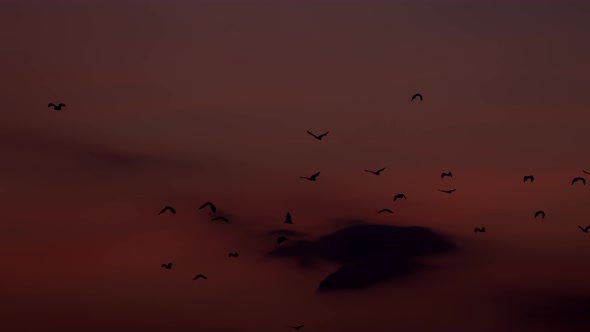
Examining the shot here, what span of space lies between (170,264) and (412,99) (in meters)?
36.6

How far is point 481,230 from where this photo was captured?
6289 inches

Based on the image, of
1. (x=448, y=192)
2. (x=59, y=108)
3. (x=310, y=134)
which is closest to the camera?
(x=310, y=134)

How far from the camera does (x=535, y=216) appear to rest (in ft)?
465

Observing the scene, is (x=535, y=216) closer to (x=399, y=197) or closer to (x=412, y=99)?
(x=399, y=197)

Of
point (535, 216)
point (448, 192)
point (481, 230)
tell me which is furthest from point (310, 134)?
point (481, 230)

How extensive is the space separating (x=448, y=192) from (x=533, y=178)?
992cm

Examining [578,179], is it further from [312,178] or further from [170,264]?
[170,264]

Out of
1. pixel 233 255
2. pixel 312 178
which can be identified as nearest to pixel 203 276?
pixel 233 255

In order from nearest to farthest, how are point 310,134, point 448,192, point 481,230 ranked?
point 310,134
point 448,192
point 481,230

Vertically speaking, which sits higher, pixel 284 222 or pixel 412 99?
pixel 412 99

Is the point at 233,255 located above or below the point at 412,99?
below

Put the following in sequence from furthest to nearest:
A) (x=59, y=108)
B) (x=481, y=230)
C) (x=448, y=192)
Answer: (x=481, y=230), (x=448, y=192), (x=59, y=108)

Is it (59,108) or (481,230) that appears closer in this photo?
(59,108)

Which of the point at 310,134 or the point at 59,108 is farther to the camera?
the point at 59,108
